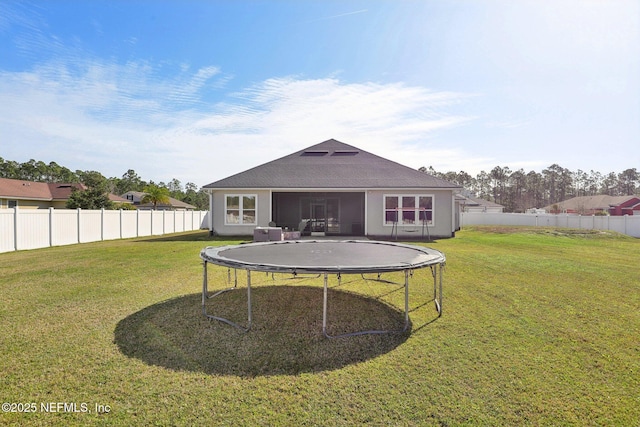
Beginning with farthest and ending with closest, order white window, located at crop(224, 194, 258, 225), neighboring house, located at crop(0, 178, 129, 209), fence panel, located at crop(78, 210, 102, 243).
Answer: neighboring house, located at crop(0, 178, 129, 209) → white window, located at crop(224, 194, 258, 225) → fence panel, located at crop(78, 210, 102, 243)

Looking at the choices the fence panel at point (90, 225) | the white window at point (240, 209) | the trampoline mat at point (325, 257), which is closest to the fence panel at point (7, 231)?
the fence panel at point (90, 225)

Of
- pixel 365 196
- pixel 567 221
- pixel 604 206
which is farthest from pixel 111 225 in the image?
pixel 604 206

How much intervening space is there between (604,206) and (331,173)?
43.3m

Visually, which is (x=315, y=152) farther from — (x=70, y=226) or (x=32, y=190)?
(x=32, y=190)

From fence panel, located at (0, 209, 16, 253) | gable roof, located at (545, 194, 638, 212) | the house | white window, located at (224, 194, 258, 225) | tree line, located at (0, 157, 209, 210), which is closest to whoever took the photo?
fence panel, located at (0, 209, 16, 253)

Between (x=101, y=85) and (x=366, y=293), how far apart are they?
1178cm

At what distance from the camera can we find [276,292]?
4.93 m

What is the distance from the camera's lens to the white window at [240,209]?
1375 cm

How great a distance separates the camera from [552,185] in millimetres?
59938

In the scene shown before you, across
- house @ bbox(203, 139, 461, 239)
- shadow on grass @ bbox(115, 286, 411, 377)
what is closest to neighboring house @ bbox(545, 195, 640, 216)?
house @ bbox(203, 139, 461, 239)

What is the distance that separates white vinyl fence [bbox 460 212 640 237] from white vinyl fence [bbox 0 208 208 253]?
82.2ft

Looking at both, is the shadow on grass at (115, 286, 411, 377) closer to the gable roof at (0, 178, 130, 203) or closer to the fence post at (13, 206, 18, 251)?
the fence post at (13, 206, 18, 251)

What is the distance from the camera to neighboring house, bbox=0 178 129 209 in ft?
73.7

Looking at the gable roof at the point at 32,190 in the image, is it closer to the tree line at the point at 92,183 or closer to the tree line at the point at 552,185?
the tree line at the point at 92,183
